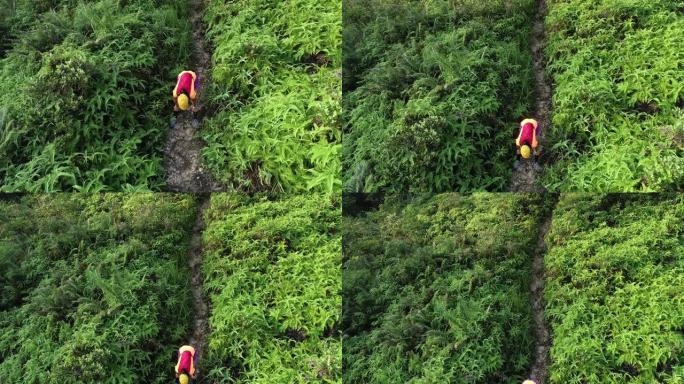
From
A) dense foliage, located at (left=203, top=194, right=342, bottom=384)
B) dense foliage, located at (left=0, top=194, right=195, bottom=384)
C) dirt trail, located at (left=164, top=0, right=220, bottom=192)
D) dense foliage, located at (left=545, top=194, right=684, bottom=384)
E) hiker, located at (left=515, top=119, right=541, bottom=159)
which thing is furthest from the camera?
dirt trail, located at (left=164, top=0, right=220, bottom=192)

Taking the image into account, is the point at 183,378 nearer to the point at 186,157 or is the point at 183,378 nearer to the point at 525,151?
the point at 186,157

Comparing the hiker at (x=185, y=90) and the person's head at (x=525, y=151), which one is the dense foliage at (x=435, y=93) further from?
the hiker at (x=185, y=90)

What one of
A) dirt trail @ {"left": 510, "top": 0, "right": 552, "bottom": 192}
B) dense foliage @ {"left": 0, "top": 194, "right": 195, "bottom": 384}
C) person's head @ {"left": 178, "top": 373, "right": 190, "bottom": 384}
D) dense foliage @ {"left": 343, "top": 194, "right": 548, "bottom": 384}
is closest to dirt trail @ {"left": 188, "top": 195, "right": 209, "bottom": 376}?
dense foliage @ {"left": 0, "top": 194, "right": 195, "bottom": 384}

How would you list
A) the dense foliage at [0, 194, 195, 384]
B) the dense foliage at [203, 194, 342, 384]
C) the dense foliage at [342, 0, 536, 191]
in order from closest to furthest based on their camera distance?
the dense foliage at [0, 194, 195, 384], the dense foliage at [203, 194, 342, 384], the dense foliage at [342, 0, 536, 191]

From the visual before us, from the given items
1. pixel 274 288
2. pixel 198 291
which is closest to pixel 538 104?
pixel 274 288

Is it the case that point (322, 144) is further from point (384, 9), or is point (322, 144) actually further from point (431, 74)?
point (384, 9)

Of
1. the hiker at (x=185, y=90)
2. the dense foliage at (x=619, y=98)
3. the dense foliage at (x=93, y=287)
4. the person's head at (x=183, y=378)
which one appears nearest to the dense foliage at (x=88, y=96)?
the hiker at (x=185, y=90)

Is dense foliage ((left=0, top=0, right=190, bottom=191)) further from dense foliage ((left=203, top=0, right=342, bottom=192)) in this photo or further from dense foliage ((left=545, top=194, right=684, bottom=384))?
dense foliage ((left=545, top=194, right=684, bottom=384))
